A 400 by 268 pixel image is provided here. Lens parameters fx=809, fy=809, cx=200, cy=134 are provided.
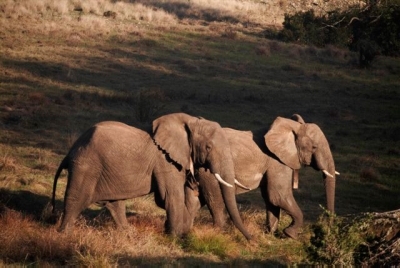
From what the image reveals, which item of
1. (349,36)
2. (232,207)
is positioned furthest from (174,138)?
(349,36)

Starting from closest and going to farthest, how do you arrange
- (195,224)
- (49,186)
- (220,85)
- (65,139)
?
(195,224)
(49,186)
(65,139)
(220,85)

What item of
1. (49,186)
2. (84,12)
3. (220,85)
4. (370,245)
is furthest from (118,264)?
(84,12)

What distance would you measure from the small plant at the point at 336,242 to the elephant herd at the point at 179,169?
2862 millimetres

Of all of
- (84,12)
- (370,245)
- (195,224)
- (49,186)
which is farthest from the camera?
(84,12)

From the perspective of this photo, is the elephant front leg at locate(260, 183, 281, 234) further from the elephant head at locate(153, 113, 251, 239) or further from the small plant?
the small plant

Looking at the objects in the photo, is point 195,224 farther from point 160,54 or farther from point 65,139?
point 160,54

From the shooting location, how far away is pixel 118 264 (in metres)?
10.0

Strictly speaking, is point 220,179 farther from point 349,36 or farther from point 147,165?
point 349,36

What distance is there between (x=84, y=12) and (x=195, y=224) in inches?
1180

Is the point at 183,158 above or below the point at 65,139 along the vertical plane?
above

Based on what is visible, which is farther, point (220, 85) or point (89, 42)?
point (89, 42)

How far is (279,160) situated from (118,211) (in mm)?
2951

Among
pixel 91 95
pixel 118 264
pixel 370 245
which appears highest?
pixel 370 245

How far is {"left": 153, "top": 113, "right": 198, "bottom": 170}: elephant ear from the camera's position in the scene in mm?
12742
